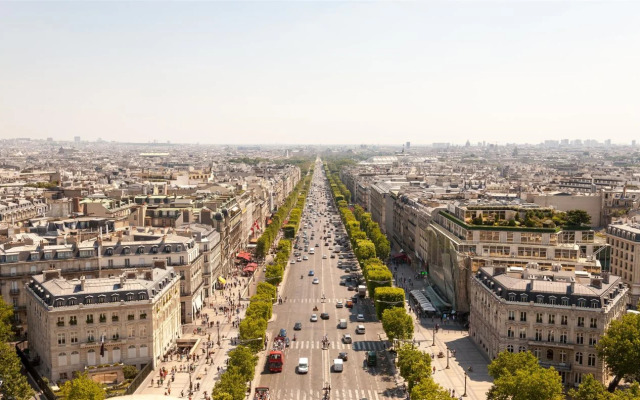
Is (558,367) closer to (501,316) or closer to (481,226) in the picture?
(501,316)

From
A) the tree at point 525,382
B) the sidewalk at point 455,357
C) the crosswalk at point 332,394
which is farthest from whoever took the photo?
the sidewalk at point 455,357

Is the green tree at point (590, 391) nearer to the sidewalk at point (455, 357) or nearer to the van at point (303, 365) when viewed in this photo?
the sidewalk at point (455, 357)

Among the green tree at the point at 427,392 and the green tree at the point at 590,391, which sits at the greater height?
the green tree at the point at 590,391

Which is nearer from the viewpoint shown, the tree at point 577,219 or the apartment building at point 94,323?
the apartment building at point 94,323

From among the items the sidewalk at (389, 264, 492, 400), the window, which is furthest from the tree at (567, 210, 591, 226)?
the window

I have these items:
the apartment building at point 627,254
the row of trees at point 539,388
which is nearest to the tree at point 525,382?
the row of trees at point 539,388

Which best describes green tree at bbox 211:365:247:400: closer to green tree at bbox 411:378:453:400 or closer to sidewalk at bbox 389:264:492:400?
green tree at bbox 411:378:453:400

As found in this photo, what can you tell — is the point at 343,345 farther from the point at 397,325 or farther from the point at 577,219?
the point at 577,219
